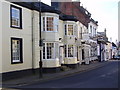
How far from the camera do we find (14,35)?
73.6 ft

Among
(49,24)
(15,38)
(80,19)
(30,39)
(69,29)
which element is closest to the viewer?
(15,38)

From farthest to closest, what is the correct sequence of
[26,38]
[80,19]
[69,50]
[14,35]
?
[80,19] < [69,50] < [26,38] < [14,35]

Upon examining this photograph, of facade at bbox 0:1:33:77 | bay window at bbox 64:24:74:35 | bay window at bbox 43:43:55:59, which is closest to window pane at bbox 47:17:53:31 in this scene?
bay window at bbox 43:43:55:59

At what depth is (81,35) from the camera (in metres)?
42.8

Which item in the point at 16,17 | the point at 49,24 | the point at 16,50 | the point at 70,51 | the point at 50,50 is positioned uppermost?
the point at 16,17

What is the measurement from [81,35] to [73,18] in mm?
8058

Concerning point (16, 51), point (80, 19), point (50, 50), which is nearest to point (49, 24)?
point (50, 50)

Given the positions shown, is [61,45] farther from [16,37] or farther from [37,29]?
[16,37]

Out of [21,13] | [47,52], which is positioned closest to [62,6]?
[47,52]

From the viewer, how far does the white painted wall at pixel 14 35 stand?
2081 centimetres

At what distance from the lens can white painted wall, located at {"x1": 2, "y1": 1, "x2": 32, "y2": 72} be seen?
20.8 meters

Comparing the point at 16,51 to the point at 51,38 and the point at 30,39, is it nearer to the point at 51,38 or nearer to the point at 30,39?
the point at 30,39

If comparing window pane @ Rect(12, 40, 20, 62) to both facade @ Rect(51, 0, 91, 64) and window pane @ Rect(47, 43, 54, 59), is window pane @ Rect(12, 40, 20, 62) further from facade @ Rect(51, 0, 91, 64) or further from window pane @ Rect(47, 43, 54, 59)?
facade @ Rect(51, 0, 91, 64)

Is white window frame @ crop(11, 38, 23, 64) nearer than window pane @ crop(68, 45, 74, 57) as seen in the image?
Yes
